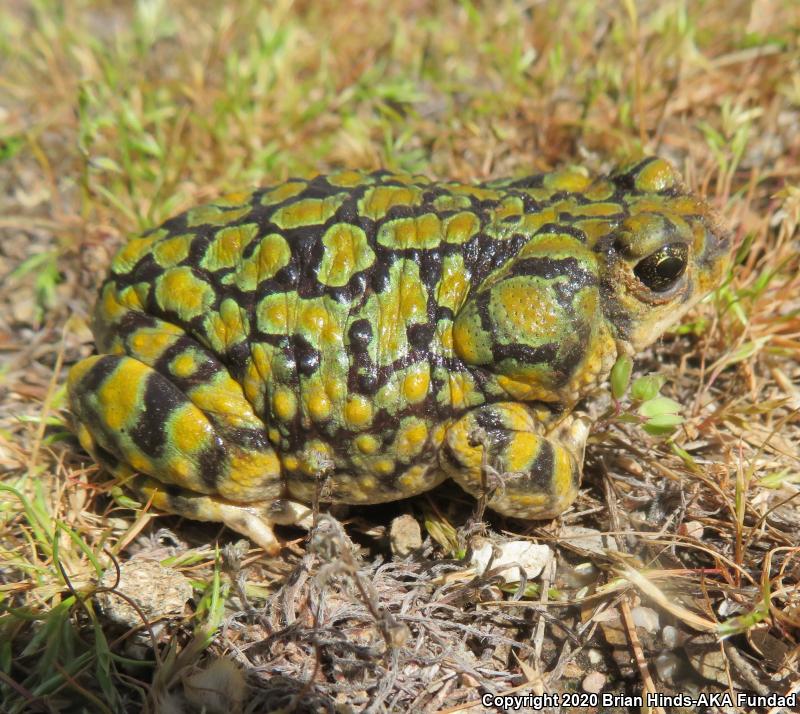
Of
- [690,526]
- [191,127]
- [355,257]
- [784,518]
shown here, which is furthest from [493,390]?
[191,127]

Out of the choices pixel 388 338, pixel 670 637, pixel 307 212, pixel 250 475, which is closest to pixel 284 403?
pixel 250 475

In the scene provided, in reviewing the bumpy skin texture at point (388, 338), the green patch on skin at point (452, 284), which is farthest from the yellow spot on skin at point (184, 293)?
the green patch on skin at point (452, 284)

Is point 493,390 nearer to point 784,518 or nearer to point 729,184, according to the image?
point 784,518

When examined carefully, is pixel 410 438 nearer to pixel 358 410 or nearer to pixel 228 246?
pixel 358 410

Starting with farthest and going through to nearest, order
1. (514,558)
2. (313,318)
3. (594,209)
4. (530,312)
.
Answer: (514,558), (594,209), (313,318), (530,312)

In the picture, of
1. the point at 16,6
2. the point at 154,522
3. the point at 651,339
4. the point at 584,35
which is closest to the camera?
the point at 651,339

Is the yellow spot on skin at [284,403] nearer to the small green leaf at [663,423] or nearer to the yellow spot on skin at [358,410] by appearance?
the yellow spot on skin at [358,410]
